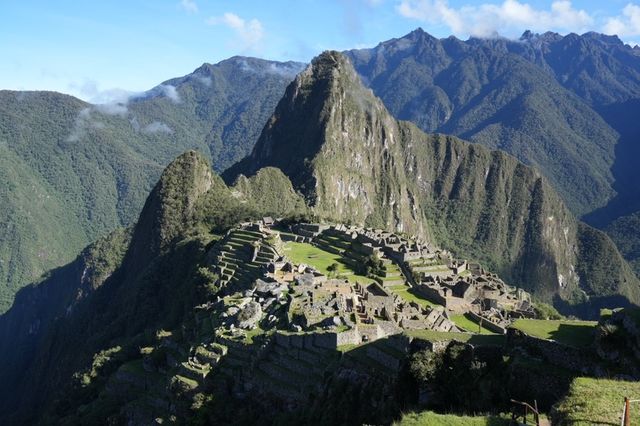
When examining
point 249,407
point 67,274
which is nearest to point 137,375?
point 249,407

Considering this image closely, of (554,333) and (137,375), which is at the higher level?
(554,333)

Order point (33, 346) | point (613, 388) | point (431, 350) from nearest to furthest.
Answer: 1. point (613, 388)
2. point (431, 350)
3. point (33, 346)

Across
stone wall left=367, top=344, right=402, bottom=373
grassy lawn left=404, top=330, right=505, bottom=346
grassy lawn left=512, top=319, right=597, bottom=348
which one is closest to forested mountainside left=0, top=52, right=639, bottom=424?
stone wall left=367, top=344, right=402, bottom=373

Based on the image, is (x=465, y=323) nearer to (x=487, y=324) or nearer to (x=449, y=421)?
(x=487, y=324)

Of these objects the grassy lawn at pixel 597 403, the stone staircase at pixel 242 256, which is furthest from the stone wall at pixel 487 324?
the grassy lawn at pixel 597 403

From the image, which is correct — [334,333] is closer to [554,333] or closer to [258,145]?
[554,333]

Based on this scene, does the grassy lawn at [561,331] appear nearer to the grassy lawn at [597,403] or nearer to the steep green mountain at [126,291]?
the grassy lawn at [597,403]

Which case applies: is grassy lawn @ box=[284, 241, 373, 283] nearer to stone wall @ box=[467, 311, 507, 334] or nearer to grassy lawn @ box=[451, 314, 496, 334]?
grassy lawn @ box=[451, 314, 496, 334]

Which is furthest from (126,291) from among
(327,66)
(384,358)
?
(327,66)
